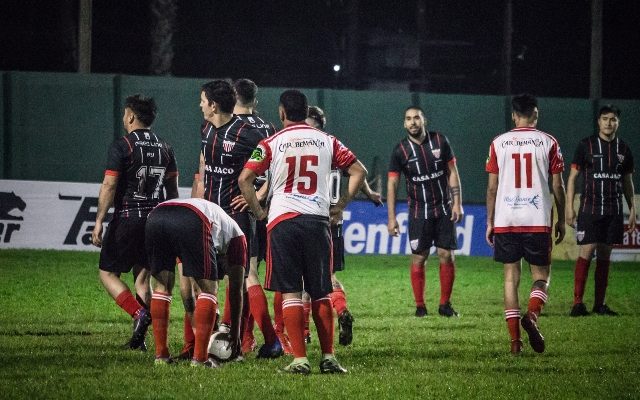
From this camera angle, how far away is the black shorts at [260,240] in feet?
31.0

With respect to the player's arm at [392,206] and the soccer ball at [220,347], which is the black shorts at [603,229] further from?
the soccer ball at [220,347]

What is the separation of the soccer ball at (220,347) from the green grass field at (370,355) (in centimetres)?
14

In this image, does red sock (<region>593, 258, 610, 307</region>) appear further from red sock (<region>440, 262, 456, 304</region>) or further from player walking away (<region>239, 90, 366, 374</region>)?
player walking away (<region>239, 90, 366, 374</region>)

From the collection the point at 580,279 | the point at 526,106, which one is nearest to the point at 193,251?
the point at 526,106

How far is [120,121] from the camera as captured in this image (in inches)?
823

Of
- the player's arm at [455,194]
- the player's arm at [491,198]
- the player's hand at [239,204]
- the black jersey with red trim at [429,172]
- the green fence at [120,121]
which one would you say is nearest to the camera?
the player's hand at [239,204]

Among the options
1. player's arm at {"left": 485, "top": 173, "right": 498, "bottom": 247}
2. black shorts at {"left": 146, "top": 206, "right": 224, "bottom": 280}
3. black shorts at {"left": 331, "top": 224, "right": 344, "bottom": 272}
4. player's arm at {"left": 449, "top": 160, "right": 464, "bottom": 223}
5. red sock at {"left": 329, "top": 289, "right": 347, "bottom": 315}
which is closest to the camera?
black shorts at {"left": 146, "top": 206, "right": 224, "bottom": 280}

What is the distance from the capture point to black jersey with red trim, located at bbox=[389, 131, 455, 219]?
12.8 m

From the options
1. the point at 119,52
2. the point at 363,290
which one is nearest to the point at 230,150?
the point at 363,290

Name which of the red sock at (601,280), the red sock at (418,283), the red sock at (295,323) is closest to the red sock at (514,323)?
the red sock at (295,323)

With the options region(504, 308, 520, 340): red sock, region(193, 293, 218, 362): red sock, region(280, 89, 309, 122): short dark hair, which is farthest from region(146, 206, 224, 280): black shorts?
region(504, 308, 520, 340): red sock

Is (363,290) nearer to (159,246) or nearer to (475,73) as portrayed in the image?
(159,246)

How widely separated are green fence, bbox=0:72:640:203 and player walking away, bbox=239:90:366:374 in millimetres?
12618

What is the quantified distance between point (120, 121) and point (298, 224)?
43.5 feet
